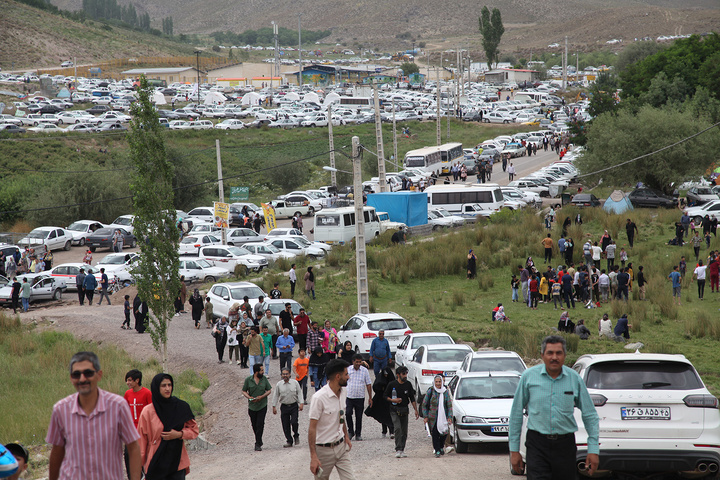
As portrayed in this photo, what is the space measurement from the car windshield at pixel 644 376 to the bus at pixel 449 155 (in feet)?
187

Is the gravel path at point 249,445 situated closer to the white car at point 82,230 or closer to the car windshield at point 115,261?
the car windshield at point 115,261

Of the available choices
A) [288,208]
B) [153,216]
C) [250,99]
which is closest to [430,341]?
[153,216]

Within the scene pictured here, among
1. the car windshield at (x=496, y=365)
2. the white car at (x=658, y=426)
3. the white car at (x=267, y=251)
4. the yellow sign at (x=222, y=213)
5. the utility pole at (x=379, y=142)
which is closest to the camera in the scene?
the white car at (x=658, y=426)

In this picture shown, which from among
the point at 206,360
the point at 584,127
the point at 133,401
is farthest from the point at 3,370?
the point at 584,127

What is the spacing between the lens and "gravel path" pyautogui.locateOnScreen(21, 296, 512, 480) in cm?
1073

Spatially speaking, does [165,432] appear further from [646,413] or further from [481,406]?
[481,406]

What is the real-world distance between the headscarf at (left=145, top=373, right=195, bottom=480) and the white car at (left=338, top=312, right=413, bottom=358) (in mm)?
13722

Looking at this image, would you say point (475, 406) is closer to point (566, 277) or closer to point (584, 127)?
point (566, 277)

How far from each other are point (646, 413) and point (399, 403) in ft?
15.5

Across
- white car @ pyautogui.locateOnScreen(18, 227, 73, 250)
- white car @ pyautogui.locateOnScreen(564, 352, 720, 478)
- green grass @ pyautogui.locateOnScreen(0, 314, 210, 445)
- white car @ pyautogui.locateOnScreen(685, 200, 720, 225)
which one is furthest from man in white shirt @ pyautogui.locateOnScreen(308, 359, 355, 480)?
white car @ pyautogui.locateOnScreen(18, 227, 73, 250)

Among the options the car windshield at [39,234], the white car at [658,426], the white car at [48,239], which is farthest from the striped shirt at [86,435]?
the car windshield at [39,234]

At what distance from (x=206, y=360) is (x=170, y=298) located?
3.97m

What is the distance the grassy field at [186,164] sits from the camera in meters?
54.8

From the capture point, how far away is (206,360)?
75.0ft
